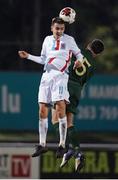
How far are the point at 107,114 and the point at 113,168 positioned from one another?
1148 cm

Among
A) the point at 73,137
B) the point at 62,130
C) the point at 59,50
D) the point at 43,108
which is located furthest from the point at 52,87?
the point at 73,137

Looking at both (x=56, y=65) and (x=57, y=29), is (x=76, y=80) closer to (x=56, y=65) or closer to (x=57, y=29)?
(x=56, y=65)

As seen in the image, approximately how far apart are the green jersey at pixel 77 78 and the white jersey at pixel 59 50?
0.72 ft

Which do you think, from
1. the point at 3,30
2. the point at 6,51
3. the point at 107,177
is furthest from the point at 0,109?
the point at 107,177

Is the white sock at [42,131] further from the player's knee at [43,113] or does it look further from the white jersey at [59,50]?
the white jersey at [59,50]

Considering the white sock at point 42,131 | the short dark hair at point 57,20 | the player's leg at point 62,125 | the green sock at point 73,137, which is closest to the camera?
the short dark hair at point 57,20

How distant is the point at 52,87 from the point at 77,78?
0.50 metres

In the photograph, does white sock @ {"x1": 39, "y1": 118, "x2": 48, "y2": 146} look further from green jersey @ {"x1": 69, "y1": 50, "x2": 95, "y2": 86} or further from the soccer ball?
the soccer ball

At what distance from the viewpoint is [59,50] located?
8.78 metres

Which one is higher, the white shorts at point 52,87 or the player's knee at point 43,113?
the white shorts at point 52,87

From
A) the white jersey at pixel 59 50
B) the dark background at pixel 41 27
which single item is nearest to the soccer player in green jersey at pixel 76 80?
the white jersey at pixel 59 50

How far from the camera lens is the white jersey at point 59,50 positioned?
28.6ft

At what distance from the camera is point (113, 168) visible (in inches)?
846

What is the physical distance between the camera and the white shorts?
8688mm
